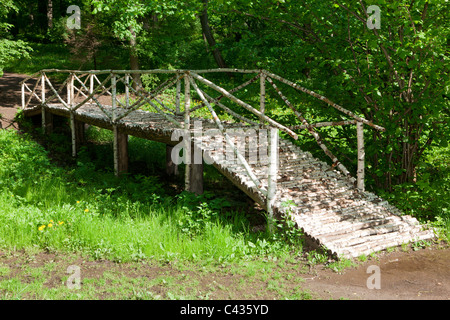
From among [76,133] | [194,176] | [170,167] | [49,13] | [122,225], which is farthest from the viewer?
[49,13]

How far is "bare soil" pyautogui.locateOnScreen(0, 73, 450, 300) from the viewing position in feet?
15.2

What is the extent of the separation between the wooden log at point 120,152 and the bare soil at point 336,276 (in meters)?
4.35

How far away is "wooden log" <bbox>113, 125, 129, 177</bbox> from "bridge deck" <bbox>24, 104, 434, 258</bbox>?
7.05 feet

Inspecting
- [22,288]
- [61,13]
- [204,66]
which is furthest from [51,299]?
[61,13]

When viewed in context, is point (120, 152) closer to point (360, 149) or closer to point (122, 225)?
point (122, 225)

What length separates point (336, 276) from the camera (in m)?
5.10

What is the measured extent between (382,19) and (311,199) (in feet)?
9.77

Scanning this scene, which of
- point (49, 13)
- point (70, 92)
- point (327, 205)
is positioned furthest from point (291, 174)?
point (49, 13)

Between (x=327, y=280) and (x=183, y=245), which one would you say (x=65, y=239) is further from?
(x=327, y=280)

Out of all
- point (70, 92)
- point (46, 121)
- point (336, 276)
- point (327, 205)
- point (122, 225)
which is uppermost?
point (70, 92)

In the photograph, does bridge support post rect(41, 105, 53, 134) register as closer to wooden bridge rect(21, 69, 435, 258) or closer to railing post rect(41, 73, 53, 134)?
railing post rect(41, 73, 53, 134)

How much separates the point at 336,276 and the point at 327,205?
154cm

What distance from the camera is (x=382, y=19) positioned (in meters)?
6.64

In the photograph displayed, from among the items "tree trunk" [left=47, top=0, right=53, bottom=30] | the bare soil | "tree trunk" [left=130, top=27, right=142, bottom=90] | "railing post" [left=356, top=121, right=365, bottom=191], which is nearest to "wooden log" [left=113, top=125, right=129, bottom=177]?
the bare soil
